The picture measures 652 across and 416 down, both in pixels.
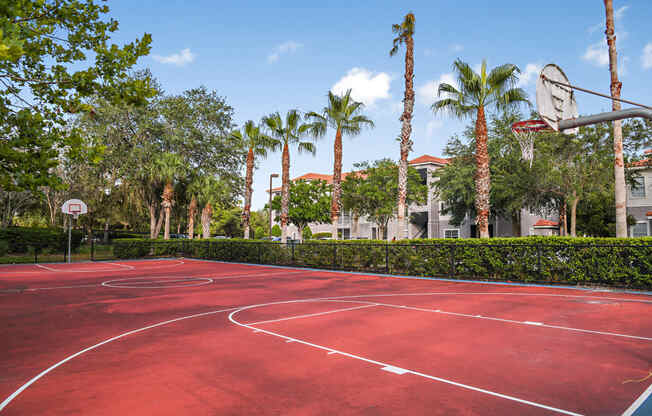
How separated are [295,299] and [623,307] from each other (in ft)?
26.8

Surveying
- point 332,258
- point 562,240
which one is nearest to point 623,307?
point 562,240

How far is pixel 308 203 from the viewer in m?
47.5

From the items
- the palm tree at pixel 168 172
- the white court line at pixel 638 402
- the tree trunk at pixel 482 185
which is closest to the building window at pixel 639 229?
the tree trunk at pixel 482 185

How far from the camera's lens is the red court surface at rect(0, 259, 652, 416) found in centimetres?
455

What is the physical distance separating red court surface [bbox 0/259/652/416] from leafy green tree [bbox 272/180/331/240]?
115 feet

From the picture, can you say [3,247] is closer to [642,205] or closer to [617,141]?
[617,141]

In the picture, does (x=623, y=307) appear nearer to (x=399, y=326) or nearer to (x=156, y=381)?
(x=399, y=326)

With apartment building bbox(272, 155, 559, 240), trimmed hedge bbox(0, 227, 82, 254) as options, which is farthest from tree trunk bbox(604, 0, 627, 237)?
trimmed hedge bbox(0, 227, 82, 254)

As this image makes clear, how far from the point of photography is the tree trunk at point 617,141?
15352 mm

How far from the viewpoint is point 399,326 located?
8.27 metres

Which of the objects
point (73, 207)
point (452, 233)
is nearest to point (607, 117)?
point (73, 207)

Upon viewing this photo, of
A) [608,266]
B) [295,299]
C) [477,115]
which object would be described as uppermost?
[477,115]

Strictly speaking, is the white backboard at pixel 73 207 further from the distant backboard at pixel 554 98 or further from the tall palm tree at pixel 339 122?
the distant backboard at pixel 554 98

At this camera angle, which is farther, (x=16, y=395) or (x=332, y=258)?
(x=332, y=258)
